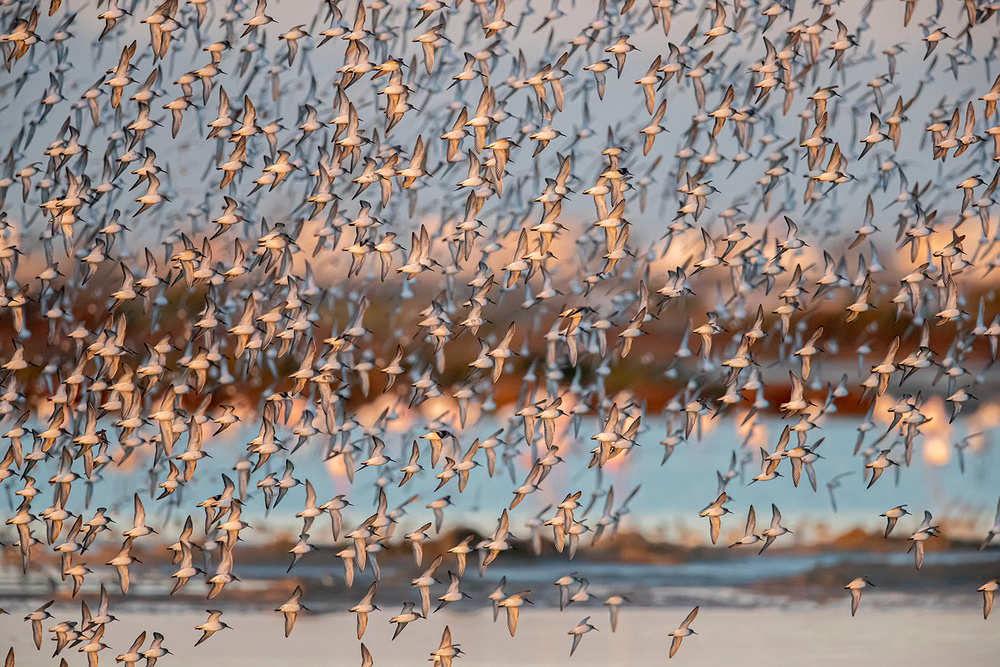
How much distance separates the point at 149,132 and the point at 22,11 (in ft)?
1.21

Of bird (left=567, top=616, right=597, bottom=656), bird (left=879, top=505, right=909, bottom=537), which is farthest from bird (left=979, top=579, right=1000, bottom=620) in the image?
bird (left=567, top=616, right=597, bottom=656)

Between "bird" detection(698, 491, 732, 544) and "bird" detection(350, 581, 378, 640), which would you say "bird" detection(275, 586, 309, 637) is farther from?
"bird" detection(698, 491, 732, 544)

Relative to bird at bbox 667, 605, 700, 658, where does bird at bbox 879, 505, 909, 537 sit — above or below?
above

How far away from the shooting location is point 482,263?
1921mm

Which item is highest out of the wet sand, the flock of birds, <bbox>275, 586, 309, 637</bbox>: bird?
the flock of birds

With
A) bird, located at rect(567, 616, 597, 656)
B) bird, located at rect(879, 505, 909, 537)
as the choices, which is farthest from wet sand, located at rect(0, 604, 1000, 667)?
bird, located at rect(879, 505, 909, 537)

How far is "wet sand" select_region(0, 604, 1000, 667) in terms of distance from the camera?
6.29 feet

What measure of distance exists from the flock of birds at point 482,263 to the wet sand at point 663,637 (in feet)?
0.12

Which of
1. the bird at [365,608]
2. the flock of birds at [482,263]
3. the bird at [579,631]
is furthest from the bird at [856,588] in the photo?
the bird at [365,608]

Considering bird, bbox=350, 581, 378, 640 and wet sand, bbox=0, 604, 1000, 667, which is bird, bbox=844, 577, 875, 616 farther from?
bird, bbox=350, 581, 378, 640

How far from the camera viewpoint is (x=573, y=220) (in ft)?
6.28

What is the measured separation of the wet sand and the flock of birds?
0.12 ft

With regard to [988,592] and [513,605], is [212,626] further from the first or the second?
[988,592]

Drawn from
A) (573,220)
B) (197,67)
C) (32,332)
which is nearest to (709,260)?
(573,220)
